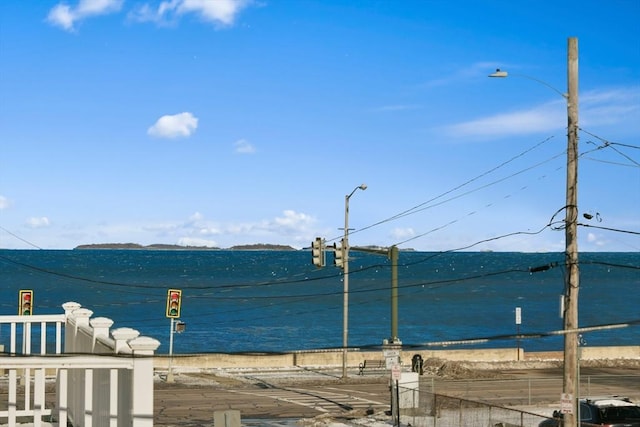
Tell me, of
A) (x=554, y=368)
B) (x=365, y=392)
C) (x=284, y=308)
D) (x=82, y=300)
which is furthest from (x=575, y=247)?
(x=82, y=300)

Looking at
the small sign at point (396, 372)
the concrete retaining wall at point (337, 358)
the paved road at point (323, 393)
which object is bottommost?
the paved road at point (323, 393)

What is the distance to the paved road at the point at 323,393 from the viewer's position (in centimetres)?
3356

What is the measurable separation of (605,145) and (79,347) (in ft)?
44.4

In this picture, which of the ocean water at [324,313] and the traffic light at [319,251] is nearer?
the traffic light at [319,251]

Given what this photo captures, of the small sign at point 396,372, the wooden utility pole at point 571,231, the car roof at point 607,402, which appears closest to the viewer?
the wooden utility pole at point 571,231

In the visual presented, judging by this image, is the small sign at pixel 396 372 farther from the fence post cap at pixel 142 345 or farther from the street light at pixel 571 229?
the fence post cap at pixel 142 345

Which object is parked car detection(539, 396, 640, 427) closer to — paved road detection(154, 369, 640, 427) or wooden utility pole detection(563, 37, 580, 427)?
wooden utility pole detection(563, 37, 580, 427)

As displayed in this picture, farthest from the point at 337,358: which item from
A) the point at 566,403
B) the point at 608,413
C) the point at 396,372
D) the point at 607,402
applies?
the point at 566,403

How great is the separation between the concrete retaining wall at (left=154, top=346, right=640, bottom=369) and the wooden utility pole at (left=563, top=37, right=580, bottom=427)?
27722 millimetres

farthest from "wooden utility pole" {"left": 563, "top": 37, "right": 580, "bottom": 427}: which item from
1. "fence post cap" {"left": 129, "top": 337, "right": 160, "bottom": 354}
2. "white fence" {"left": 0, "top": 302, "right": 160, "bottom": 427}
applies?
"fence post cap" {"left": 129, "top": 337, "right": 160, "bottom": 354}

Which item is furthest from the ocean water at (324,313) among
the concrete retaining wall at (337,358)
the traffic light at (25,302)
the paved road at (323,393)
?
the traffic light at (25,302)

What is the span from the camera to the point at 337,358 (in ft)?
170

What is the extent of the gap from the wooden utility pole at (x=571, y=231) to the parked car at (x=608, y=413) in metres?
2.32

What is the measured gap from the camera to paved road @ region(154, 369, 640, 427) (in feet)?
110
